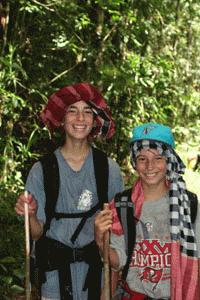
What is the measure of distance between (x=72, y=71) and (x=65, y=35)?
33.6 inches

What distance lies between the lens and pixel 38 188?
2.92m

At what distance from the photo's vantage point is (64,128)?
125 inches

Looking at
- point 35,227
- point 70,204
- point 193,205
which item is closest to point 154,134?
point 193,205

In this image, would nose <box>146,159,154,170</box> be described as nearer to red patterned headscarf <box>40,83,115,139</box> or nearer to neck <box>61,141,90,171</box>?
neck <box>61,141,90,171</box>

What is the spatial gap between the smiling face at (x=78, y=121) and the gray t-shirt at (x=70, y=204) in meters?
0.19

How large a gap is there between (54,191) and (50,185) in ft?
0.14

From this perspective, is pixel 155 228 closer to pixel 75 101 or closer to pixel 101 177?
pixel 101 177

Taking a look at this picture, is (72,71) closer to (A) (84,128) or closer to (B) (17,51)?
(B) (17,51)

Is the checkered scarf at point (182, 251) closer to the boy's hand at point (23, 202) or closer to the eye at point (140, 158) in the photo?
the eye at point (140, 158)

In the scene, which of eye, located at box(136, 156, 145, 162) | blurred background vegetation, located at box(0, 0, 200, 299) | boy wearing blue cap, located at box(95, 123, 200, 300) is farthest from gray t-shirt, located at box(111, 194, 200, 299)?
blurred background vegetation, located at box(0, 0, 200, 299)

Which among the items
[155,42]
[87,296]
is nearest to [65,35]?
[155,42]

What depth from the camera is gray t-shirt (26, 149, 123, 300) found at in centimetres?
291

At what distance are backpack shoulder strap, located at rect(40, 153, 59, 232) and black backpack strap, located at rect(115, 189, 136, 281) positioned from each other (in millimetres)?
429

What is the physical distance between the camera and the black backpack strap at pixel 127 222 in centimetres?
261
